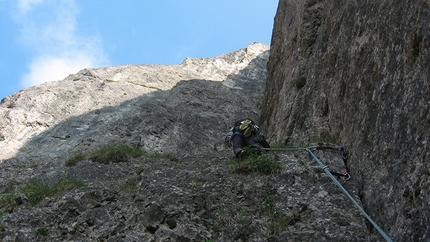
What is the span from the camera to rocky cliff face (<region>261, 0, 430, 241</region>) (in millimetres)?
7586

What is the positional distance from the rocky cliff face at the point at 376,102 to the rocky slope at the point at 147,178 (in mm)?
734

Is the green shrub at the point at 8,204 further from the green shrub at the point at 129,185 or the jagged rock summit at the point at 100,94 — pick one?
the jagged rock summit at the point at 100,94

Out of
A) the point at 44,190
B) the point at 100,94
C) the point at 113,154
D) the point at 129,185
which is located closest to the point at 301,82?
the point at 113,154

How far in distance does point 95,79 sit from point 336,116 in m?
16.8

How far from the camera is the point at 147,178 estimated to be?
11.6 metres

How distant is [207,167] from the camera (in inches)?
468

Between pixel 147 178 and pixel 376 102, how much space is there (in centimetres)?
553

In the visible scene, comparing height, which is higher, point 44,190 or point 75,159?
point 75,159

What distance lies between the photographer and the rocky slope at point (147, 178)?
8.93 m

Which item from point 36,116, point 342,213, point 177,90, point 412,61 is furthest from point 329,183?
point 177,90

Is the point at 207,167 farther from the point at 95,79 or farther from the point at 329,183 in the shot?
the point at 95,79

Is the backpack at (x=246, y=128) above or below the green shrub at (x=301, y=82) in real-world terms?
below

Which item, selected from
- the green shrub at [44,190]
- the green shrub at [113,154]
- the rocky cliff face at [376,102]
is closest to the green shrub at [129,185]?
the green shrub at [44,190]

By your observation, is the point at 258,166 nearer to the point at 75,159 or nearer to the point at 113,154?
the point at 113,154
